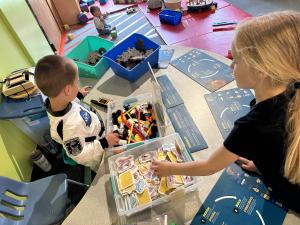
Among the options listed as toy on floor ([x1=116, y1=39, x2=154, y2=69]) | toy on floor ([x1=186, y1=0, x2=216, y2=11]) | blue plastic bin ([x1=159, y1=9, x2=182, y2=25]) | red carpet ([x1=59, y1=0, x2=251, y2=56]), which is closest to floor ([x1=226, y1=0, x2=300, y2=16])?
red carpet ([x1=59, y1=0, x2=251, y2=56])

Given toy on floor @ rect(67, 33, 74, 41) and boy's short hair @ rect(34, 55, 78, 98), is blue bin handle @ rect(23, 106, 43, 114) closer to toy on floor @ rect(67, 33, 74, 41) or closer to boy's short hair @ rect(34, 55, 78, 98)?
boy's short hair @ rect(34, 55, 78, 98)

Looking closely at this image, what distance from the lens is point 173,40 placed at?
1.97m

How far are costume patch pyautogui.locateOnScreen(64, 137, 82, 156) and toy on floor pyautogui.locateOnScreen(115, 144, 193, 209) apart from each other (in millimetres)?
195

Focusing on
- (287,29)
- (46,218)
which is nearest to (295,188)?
(287,29)

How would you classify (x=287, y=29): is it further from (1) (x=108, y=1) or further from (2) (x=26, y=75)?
(1) (x=108, y=1)

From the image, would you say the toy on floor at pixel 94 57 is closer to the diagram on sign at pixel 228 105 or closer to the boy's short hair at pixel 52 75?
the boy's short hair at pixel 52 75

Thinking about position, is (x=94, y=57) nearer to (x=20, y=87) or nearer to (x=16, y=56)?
(x=20, y=87)

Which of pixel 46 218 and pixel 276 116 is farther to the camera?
pixel 46 218

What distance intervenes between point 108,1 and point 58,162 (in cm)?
221

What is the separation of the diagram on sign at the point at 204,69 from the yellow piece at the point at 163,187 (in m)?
0.54

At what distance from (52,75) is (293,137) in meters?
0.90

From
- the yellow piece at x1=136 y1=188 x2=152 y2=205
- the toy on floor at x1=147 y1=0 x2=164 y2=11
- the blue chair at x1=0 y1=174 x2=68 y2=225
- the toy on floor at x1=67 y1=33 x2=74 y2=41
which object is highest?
the yellow piece at x1=136 y1=188 x2=152 y2=205

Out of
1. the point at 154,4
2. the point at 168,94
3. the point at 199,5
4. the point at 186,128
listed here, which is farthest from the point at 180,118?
the point at 154,4

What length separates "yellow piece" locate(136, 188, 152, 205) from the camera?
76cm
